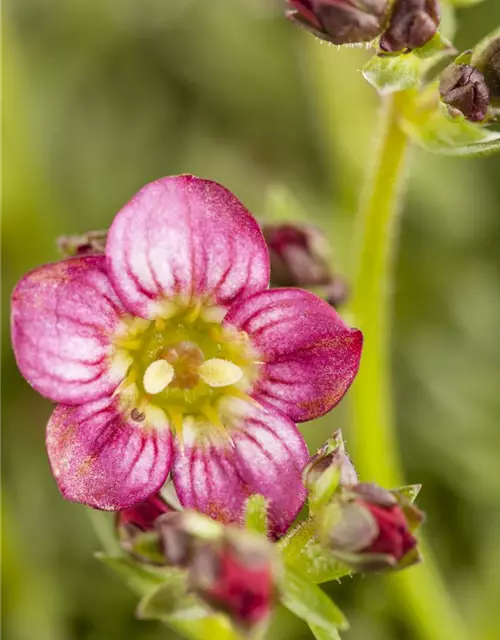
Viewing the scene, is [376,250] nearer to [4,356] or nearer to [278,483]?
[278,483]

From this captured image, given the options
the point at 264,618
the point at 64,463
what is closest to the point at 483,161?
the point at 64,463

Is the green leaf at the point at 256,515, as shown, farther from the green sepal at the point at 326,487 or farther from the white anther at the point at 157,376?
the white anther at the point at 157,376

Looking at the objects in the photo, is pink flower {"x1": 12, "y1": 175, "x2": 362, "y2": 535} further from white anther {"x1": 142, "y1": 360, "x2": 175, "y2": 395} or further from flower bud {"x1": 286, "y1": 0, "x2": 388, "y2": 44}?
flower bud {"x1": 286, "y1": 0, "x2": 388, "y2": 44}

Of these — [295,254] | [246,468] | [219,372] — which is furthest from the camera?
[295,254]

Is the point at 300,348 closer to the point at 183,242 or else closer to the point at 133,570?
the point at 183,242

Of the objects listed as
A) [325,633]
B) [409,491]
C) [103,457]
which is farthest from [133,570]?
[409,491]

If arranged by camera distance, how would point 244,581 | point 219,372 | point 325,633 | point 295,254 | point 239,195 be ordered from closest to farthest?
point 244,581 < point 325,633 < point 219,372 < point 295,254 < point 239,195
